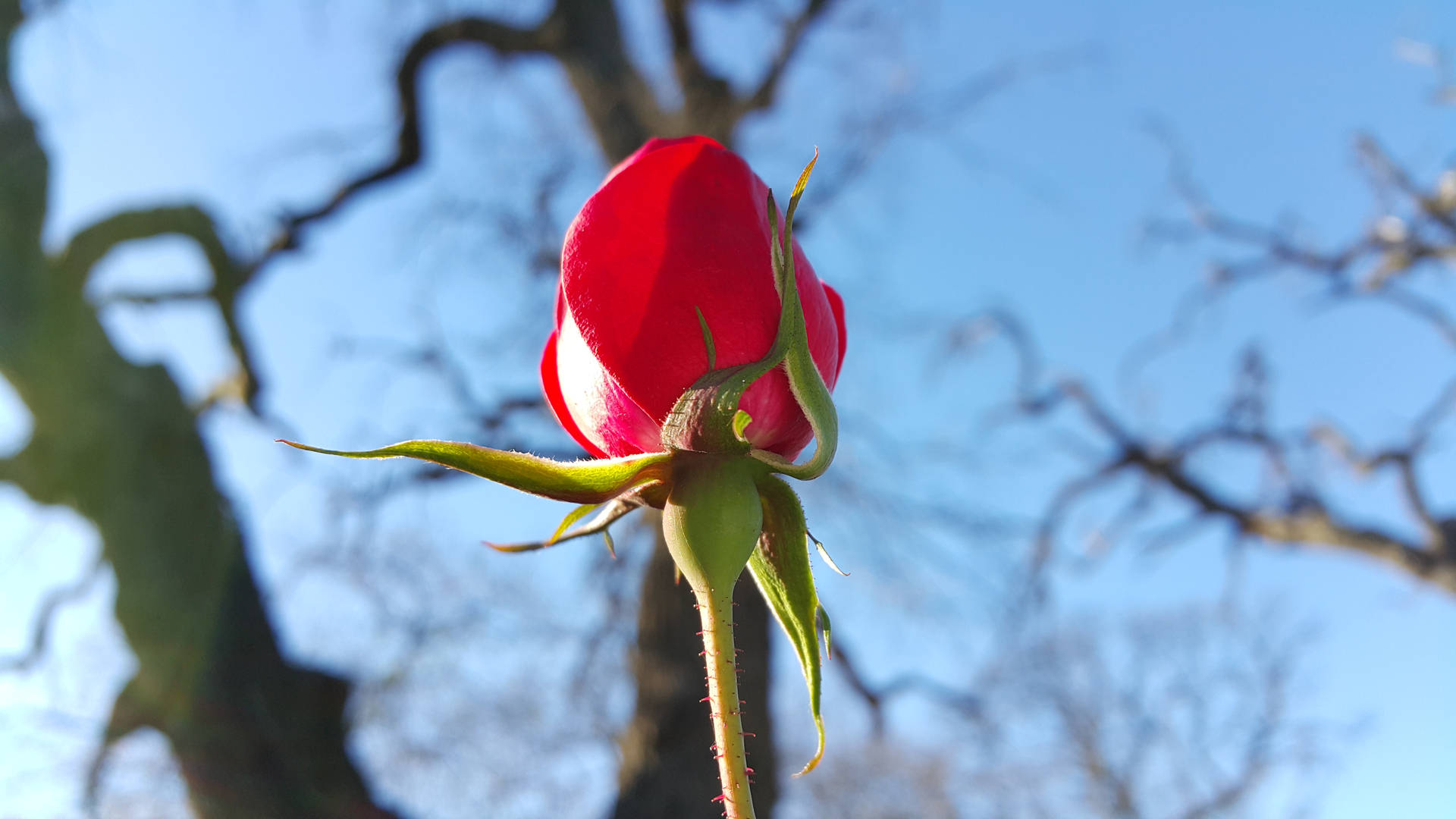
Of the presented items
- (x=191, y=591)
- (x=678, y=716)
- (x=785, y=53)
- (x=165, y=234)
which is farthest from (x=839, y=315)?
(x=785, y=53)

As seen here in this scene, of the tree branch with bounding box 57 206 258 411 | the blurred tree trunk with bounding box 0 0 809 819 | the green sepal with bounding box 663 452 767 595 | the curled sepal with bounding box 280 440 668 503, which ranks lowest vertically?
the blurred tree trunk with bounding box 0 0 809 819

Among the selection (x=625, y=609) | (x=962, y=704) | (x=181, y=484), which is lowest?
(x=962, y=704)

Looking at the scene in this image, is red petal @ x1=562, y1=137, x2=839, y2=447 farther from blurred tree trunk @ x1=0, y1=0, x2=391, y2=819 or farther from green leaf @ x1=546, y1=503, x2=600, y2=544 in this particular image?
blurred tree trunk @ x1=0, y1=0, x2=391, y2=819

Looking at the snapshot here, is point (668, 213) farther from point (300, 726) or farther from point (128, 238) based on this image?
point (128, 238)

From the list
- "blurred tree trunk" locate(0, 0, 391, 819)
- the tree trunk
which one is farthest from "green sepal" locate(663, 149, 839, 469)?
"blurred tree trunk" locate(0, 0, 391, 819)

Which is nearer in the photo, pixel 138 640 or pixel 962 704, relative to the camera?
pixel 138 640

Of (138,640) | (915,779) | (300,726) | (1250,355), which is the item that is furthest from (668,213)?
(915,779)

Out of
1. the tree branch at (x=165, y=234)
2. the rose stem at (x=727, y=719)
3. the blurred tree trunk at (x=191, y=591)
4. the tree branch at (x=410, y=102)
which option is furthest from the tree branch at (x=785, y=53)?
the rose stem at (x=727, y=719)

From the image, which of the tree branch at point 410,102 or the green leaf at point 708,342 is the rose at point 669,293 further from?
→ the tree branch at point 410,102
